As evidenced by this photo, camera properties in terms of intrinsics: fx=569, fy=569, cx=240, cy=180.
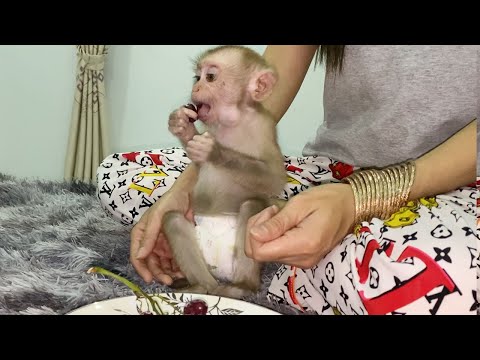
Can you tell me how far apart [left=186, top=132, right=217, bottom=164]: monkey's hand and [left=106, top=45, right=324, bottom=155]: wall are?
0.04 m

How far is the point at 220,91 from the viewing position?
0.69 m

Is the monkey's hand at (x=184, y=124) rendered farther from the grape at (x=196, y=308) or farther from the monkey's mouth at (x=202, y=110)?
the grape at (x=196, y=308)

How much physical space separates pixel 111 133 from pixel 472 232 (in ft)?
1.56

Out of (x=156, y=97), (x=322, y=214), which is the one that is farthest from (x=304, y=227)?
(x=156, y=97)

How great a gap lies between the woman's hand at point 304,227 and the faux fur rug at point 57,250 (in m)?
0.06

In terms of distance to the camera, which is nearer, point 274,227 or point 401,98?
point 274,227

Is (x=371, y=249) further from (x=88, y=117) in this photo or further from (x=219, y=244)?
(x=88, y=117)

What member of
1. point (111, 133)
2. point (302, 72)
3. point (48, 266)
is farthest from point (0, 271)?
point (302, 72)

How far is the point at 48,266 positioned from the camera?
2.54 ft

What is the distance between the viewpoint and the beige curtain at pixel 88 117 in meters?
0.74

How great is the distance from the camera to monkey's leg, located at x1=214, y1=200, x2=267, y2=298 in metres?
0.70

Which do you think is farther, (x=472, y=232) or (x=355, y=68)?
(x=355, y=68)

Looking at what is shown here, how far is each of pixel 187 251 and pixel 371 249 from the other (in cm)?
23
